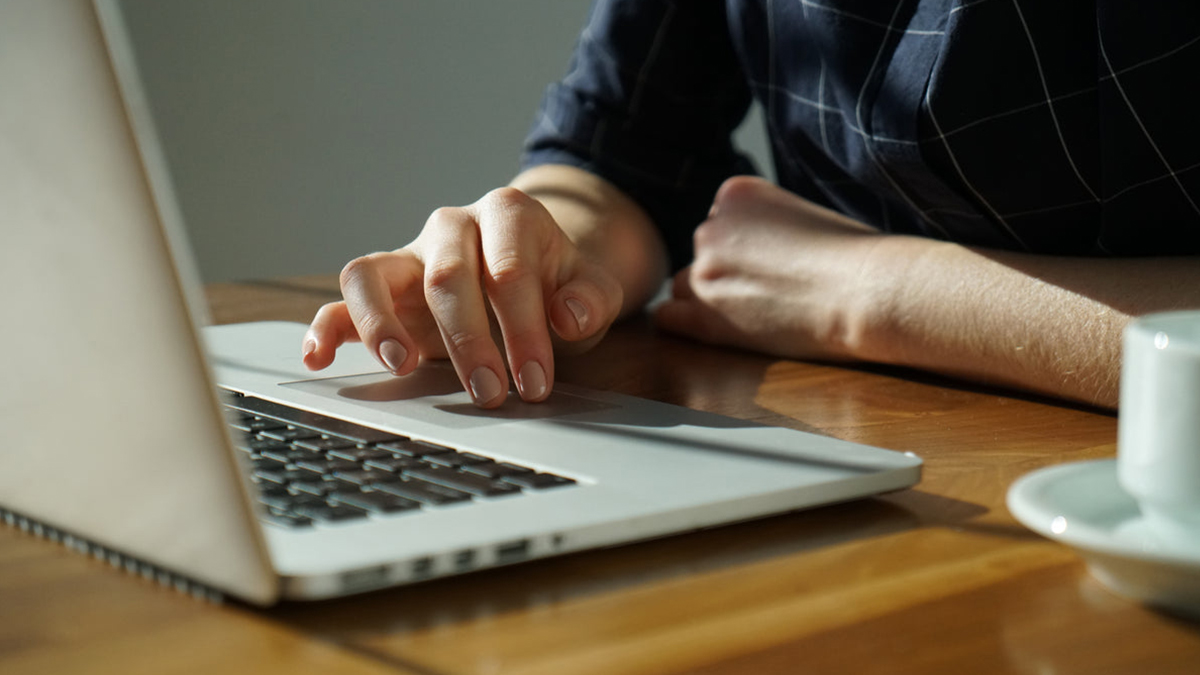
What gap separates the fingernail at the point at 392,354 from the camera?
1.94 feet

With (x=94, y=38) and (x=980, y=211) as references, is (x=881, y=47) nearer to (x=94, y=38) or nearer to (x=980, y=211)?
(x=980, y=211)

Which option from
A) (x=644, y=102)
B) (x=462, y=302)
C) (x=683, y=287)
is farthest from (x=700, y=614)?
(x=644, y=102)

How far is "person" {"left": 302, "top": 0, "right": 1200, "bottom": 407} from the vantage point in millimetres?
627

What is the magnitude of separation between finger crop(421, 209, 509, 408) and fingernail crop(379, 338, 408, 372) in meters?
0.02

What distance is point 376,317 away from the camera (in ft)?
1.96

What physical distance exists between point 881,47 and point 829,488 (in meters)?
0.45

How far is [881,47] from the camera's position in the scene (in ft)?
2.52

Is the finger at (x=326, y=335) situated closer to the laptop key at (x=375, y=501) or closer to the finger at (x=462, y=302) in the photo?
the finger at (x=462, y=302)

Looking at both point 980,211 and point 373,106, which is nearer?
point 980,211

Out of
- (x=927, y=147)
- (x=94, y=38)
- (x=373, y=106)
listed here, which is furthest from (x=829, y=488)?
(x=373, y=106)

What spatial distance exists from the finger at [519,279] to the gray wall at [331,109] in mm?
2070

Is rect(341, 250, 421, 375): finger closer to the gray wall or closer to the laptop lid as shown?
the laptop lid

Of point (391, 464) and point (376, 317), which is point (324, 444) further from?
point (376, 317)

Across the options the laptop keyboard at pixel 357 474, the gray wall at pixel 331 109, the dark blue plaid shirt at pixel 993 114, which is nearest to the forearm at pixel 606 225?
the dark blue plaid shirt at pixel 993 114
